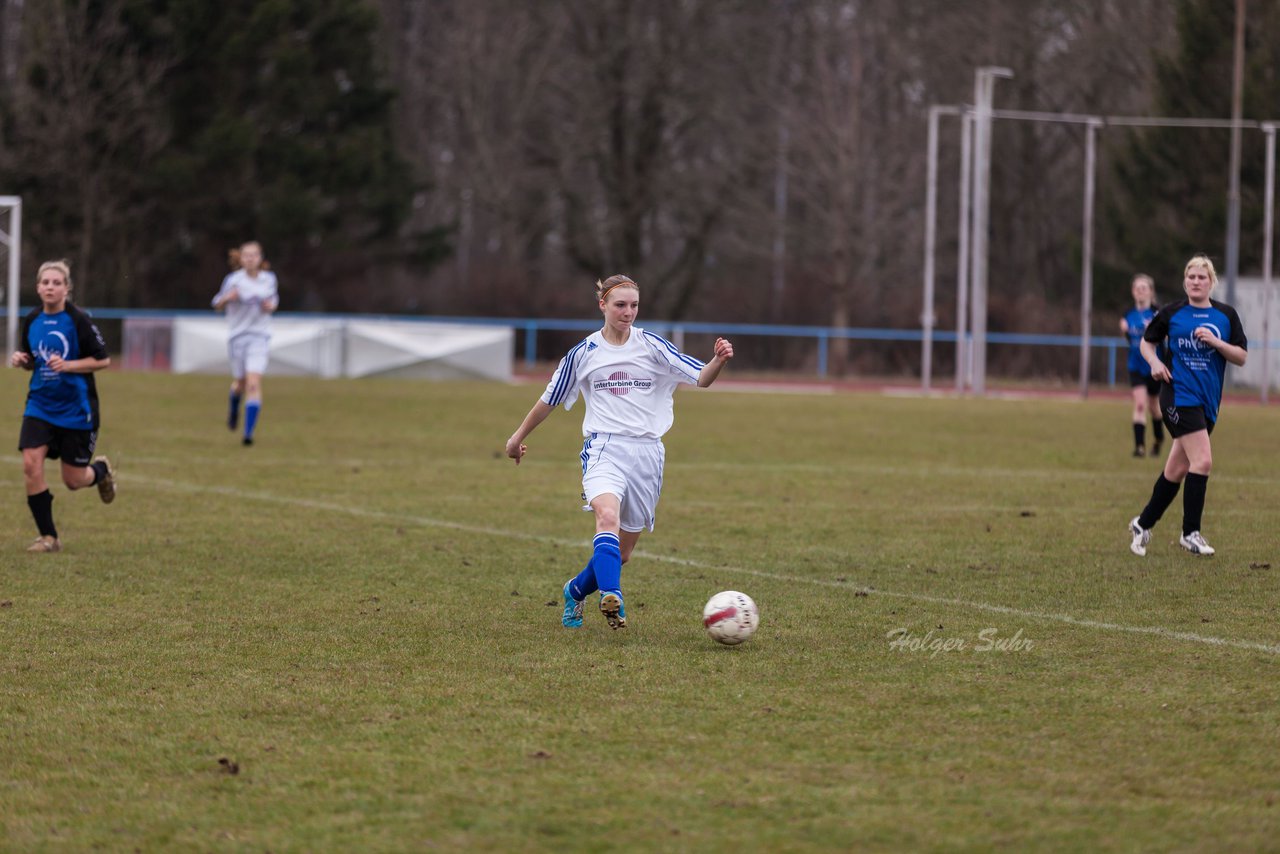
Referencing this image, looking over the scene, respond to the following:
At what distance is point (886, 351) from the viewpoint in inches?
1566

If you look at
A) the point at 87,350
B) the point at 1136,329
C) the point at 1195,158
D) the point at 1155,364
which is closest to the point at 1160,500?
the point at 1155,364

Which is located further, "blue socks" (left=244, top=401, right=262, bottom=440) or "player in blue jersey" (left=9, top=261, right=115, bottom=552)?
"blue socks" (left=244, top=401, right=262, bottom=440)

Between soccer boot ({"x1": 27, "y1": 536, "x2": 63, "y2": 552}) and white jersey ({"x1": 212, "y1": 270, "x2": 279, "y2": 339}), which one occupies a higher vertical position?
white jersey ({"x1": 212, "y1": 270, "x2": 279, "y2": 339})

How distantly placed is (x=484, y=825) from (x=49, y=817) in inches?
48.7

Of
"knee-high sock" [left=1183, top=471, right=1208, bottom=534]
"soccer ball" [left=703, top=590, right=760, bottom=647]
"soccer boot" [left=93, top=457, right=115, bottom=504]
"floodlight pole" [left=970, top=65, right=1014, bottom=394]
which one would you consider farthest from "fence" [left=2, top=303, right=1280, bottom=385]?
"soccer ball" [left=703, top=590, right=760, bottom=647]

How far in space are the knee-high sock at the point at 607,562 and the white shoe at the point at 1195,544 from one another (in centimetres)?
431

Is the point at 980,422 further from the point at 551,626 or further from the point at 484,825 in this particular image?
the point at 484,825

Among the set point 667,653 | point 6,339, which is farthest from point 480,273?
point 667,653

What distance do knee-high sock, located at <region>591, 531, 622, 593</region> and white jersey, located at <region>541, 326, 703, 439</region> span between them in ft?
1.85

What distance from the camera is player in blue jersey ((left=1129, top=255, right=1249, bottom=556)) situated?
31.0 ft

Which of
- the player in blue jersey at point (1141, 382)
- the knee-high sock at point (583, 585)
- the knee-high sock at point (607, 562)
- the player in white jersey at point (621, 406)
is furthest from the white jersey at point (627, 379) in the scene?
the player in blue jersey at point (1141, 382)

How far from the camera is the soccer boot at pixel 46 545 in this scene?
9.44m

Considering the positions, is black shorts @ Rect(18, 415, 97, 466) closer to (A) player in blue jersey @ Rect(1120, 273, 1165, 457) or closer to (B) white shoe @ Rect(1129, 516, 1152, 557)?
(B) white shoe @ Rect(1129, 516, 1152, 557)

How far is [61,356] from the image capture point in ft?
30.1
